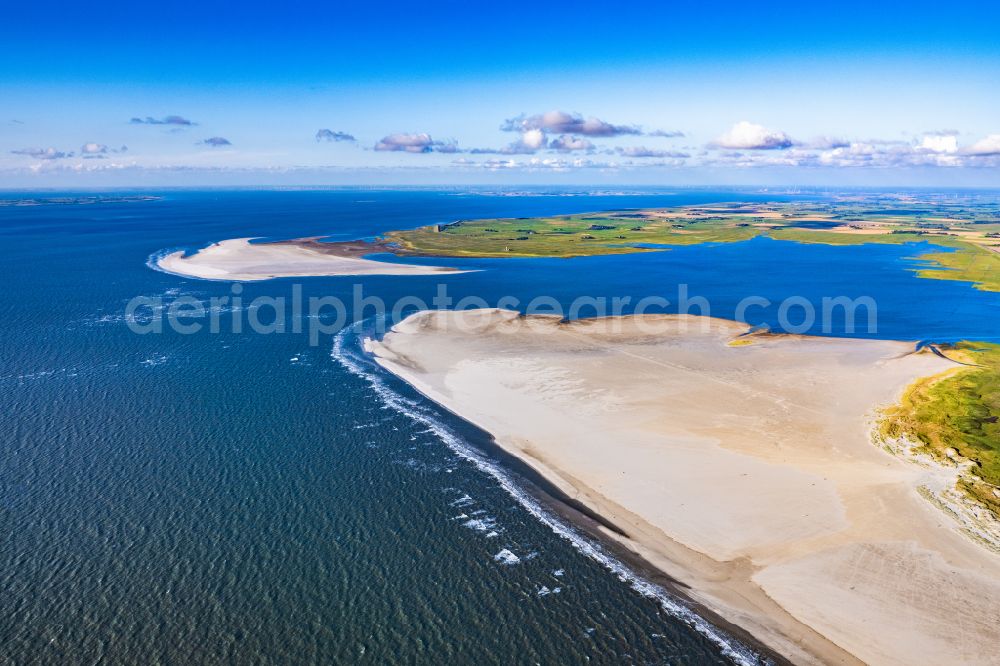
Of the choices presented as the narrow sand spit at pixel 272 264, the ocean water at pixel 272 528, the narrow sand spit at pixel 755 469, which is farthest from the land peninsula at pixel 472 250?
the narrow sand spit at pixel 755 469

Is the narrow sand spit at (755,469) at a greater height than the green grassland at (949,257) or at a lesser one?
lesser

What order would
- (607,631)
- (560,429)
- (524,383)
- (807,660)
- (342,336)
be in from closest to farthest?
(807,660), (607,631), (560,429), (524,383), (342,336)

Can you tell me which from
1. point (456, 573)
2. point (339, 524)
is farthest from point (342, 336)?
point (456, 573)

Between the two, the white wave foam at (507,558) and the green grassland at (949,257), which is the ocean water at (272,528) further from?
the green grassland at (949,257)

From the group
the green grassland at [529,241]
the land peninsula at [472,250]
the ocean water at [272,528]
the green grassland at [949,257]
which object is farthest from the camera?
the green grassland at [529,241]

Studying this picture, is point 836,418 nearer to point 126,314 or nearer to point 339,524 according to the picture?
point 339,524

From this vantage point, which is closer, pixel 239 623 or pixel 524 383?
pixel 239 623
